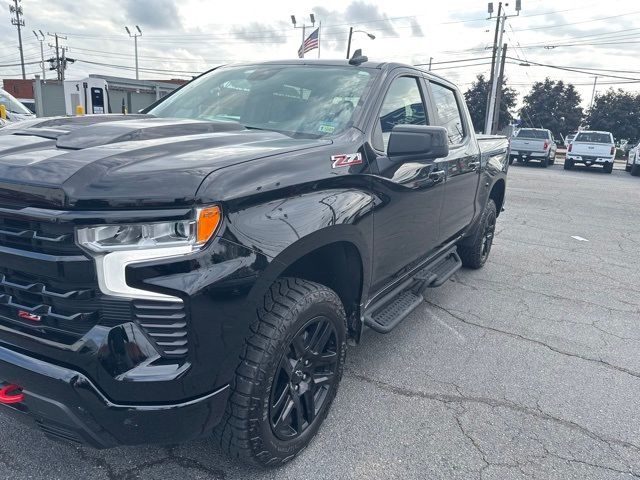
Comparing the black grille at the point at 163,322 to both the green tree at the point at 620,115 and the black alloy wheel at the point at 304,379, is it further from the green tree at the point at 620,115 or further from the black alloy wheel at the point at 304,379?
the green tree at the point at 620,115

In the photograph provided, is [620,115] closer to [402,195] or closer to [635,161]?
[635,161]

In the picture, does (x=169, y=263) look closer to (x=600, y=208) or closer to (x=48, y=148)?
(x=48, y=148)

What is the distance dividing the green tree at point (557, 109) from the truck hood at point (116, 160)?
181 ft

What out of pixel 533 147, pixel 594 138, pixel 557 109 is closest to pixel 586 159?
pixel 594 138

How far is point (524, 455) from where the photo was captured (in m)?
2.47

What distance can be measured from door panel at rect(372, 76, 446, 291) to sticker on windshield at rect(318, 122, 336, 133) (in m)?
0.24

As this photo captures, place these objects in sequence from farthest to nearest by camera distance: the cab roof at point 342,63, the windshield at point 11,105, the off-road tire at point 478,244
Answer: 1. the windshield at point 11,105
2. the off-road tire at point 478,244
3. the cab roof at point 342,63

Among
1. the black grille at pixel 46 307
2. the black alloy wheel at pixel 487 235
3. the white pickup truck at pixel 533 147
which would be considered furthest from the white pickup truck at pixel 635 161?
the black grille at pixel 46 307

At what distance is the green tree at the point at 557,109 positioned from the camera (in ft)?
172

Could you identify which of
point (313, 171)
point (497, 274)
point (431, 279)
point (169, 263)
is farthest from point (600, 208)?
point (169, 263)

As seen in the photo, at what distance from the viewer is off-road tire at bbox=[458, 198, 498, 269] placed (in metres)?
5.20

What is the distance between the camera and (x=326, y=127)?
2740 millimetres

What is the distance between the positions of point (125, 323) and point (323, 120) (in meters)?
1.63

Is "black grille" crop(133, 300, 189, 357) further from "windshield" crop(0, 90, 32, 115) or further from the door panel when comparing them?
"windshield" crop(0, 90, 32, 115)
